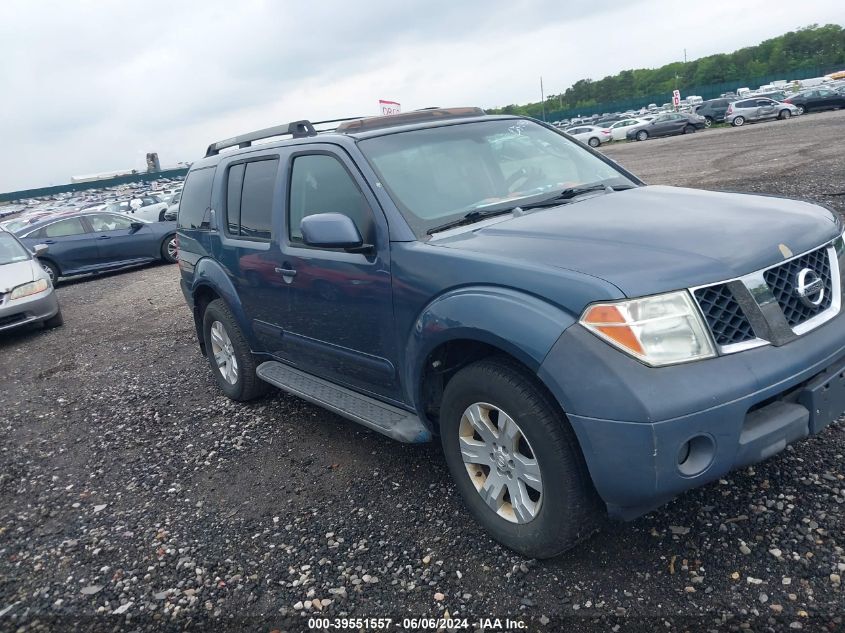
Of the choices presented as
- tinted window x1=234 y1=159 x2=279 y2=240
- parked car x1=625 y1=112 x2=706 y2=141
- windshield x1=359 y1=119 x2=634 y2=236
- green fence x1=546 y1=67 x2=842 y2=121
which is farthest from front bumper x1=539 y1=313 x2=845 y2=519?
green fence x1=546 y1=67 x2=842 y2=121

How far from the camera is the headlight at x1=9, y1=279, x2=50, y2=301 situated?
30.8ft

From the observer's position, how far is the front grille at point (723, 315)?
255 centimetres

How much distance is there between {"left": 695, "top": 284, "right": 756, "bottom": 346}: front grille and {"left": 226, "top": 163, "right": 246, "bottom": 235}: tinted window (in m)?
3.38

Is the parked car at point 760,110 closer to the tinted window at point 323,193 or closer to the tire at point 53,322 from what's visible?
the tire at point 53,322

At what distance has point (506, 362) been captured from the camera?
2865 mm

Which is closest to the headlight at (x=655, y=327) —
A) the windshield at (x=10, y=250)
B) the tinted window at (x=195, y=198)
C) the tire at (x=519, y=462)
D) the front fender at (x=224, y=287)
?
the tire at (x=519, y=462)

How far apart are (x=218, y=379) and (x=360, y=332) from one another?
8.27 ft

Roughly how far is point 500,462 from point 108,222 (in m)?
14.8

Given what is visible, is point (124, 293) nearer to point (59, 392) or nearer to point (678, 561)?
point (59, 392)

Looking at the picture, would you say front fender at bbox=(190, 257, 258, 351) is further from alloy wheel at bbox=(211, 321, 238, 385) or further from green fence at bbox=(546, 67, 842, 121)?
green fence at bbox=(546, 67, 842, 121)

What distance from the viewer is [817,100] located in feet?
125

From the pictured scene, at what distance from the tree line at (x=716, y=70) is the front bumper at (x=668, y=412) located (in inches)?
4253

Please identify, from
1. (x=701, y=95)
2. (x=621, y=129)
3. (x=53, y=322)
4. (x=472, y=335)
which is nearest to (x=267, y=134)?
(x=472, y=335)

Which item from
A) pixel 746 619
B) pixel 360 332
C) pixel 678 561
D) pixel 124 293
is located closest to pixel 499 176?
pixel 360 332
